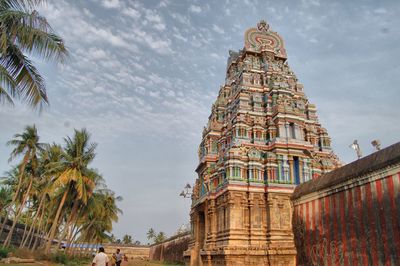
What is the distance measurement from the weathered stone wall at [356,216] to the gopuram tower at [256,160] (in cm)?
1082

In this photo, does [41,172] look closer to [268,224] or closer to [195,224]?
[195,224]

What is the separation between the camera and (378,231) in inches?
315

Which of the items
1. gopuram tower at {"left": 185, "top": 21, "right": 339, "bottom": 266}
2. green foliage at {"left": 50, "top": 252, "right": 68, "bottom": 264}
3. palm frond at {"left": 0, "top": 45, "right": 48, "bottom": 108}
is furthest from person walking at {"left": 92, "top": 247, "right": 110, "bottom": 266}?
green foliage at {"left": 50, "top": 252, "right": 68, "bottom": 264}

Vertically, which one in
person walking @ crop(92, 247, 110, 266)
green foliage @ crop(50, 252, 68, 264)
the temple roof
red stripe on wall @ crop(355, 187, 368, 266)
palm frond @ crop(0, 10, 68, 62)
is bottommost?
person walking @ crop(92, 247, 110, 266)

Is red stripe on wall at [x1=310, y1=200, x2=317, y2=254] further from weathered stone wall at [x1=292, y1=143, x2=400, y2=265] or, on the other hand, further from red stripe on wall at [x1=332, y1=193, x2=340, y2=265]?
red stripe on wall at [x1=332, y1=193, x2=340, y2=265]

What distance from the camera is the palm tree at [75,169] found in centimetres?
2650

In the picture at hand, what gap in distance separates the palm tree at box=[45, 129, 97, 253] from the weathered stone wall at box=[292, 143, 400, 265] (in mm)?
21059

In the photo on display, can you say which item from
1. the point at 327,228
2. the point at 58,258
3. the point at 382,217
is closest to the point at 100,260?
the point at 327,228

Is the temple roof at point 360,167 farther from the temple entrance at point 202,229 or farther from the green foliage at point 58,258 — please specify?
the green foliage at point 58,258

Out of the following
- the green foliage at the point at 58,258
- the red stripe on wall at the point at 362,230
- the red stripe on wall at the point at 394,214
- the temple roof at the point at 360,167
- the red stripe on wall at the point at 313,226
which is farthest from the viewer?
the green foliage at the point at 58,258

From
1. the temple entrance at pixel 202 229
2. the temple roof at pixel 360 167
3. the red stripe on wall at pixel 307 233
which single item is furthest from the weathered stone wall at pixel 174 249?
the temple roof at pixel 360 167

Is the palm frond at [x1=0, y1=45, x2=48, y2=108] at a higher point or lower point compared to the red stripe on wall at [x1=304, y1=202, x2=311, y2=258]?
higher

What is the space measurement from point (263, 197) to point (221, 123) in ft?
34.0

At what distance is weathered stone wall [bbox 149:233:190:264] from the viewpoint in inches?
1560
